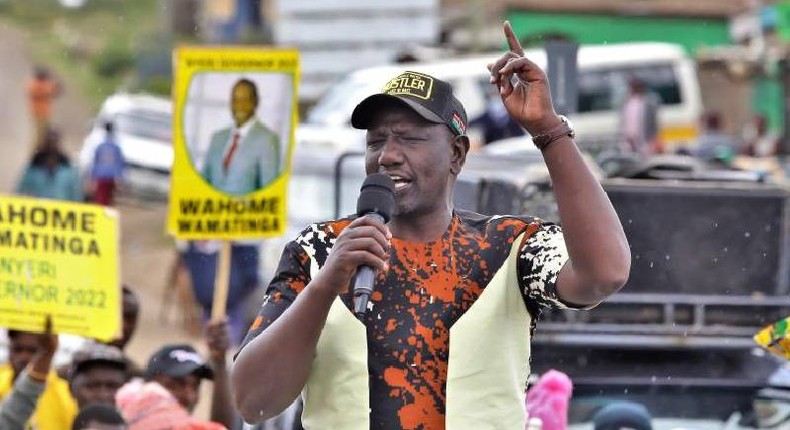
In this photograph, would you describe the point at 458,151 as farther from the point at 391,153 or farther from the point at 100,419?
the point at 100,419

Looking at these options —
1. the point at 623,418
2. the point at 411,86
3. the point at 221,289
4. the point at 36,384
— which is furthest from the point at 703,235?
the point at 411,86

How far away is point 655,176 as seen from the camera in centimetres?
825

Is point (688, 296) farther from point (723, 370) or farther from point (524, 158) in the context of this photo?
point (524, 158)

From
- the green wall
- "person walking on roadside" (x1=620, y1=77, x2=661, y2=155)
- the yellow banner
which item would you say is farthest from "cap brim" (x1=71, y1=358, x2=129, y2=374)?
the green wall

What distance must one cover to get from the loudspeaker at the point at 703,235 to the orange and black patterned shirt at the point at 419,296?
3.54 meters

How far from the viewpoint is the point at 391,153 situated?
12.3ft

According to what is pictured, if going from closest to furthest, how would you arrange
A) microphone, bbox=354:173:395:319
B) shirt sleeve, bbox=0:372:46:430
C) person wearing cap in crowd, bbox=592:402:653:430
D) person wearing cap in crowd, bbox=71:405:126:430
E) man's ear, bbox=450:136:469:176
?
microphone, bbox=354:173:395:319 → man's ear, bbox=450:136:469:176 → person wearing cap in crowd, bbox=592:402:653:430 → person wearing cap in crowd, bbox=71:405:126:430 → shirt sleeve, bbox=0:372:46:430

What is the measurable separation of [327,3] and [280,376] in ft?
71.6

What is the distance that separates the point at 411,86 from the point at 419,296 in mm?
426

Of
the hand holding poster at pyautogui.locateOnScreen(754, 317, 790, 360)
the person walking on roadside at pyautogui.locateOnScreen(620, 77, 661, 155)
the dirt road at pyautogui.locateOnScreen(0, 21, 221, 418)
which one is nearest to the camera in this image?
the hand holding poster at pyautogui.locateOnScreen(754, 317, 790, 360)

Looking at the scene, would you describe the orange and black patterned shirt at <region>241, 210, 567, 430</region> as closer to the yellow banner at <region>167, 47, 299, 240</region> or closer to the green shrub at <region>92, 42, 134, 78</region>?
the yellow banner at <region>167, 47, 299, 240</region>

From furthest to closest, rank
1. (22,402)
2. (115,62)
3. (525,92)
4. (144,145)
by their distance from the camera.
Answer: (115,62) → (144,145) → (22,402) → (525,92)

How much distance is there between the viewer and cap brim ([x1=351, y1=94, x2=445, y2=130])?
3773 mm

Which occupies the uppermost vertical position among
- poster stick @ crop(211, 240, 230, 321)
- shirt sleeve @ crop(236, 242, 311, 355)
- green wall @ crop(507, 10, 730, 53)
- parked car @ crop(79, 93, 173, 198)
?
green wall @ crop(507, 10, 730, 53)
